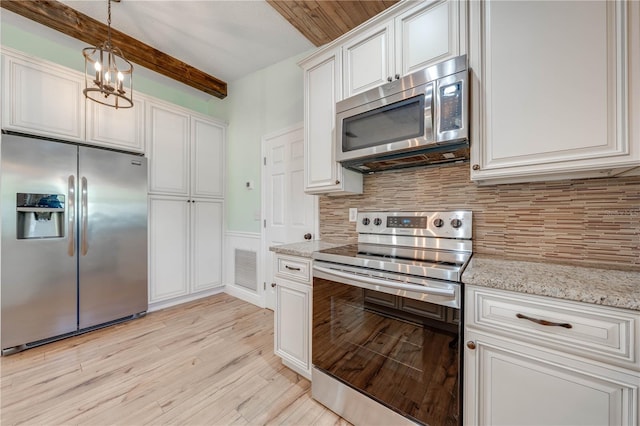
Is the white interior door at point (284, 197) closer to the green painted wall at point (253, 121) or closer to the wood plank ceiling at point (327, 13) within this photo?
the green painted wall at point (253, 121)

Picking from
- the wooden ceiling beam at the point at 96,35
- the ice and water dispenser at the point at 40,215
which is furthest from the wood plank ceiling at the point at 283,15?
the ice and water dispenser at the point at 40,215

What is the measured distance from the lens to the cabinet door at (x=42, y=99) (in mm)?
2004

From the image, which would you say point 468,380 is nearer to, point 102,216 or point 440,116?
point 440,116

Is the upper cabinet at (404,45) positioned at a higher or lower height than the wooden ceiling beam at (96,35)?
lower

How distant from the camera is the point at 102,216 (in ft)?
7.86

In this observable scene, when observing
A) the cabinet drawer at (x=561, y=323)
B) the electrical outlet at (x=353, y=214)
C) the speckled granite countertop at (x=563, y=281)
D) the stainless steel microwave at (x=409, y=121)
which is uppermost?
the stainless steel microwave at (x=409, y=121)

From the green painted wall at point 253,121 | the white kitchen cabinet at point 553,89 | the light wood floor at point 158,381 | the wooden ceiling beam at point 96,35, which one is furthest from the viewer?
the green painted wall at point 253,121

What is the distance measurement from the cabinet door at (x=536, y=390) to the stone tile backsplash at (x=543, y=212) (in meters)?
0.65

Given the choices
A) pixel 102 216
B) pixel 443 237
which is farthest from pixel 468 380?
pixel 102 216

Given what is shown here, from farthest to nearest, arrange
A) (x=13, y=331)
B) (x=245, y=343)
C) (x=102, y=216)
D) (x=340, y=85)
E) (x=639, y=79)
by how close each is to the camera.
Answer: (x=102, y=216) < (x=245, y=343) < (x=13, y=331) < (x=340, y=85) < (x=639, y=79)

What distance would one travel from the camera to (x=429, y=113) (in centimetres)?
134

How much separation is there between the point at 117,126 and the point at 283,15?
79.8 inches

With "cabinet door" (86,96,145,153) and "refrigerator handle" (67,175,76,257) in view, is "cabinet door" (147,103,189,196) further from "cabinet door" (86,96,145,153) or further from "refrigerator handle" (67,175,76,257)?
"refrigerator handle" (67,175,76,257)

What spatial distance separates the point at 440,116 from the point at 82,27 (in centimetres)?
321
